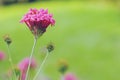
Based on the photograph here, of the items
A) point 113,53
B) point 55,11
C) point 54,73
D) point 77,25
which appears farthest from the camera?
point 55,11

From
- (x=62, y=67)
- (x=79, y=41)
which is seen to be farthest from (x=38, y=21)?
(x=79, y=41)

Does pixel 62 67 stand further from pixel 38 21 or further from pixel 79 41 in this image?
pixel 79 41

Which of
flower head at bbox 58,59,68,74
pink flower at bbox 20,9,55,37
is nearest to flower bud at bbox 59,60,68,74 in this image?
flower head at bbox 58,59,68,74

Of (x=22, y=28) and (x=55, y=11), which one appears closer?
(x=22, y=28)

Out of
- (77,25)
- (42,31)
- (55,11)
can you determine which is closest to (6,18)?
(55,11)

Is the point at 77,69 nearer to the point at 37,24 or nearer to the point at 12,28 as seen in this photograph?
the point at 12,28
